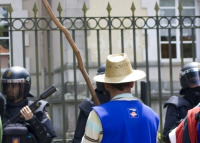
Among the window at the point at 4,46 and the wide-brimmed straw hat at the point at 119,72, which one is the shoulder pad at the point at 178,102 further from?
the window at the point at 4,46

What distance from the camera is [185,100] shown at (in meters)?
6.97

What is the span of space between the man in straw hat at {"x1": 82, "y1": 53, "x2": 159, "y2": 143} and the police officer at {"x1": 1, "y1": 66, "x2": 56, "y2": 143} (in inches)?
65.2

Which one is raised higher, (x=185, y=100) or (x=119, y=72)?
(x=119, y=72)

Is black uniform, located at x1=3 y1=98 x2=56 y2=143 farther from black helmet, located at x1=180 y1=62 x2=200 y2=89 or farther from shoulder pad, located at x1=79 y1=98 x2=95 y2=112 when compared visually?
black helmet, located at x1=180 y1=62 x2=200 y2=89

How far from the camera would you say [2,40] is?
42.4ft

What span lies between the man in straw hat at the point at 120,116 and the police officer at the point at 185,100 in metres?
1.59

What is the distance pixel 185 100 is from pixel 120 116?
210 centimetres

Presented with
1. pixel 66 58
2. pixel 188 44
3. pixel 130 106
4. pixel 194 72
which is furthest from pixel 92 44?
pixel 130 106

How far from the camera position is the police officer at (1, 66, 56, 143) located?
6.66m

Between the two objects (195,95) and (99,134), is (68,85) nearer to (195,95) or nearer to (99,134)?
(195,95)

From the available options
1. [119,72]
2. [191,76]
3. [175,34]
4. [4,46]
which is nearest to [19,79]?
[191,76]

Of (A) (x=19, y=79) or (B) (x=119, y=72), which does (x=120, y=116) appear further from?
(A) (x=19, y=79)

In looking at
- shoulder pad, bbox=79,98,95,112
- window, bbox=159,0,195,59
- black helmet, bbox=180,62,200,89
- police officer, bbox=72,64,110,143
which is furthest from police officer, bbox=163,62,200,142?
window, bbox=159,0,195,59

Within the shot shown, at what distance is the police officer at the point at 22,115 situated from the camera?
6.66 meters
